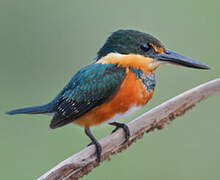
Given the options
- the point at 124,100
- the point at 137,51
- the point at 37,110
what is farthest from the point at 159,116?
the point at 37,110

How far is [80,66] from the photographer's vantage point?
265 centimetres

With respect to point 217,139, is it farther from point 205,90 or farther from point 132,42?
point 132,42

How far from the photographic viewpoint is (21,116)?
2707mm

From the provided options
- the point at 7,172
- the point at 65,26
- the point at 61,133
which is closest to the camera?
the point at 7,172

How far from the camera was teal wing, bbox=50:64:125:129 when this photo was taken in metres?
2.17

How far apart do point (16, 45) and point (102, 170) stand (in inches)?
32.1

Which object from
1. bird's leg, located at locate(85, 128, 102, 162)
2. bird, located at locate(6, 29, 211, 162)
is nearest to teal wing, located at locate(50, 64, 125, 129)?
bird, located at locate(6, 29, 211, 162)

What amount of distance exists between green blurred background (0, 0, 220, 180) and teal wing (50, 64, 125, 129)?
166mm

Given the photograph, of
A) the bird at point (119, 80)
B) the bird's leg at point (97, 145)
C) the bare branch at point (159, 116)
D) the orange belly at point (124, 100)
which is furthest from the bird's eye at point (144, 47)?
the bird's leg at point (97, 145)

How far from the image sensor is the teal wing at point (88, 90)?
85.5 inches

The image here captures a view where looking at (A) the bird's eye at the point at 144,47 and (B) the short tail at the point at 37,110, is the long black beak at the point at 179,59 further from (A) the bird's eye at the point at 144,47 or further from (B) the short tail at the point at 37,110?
(B) the short tail at the point at 37,110

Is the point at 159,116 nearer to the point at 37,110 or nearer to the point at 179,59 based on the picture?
the point at 179,59

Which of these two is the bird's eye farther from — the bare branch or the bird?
the bare branch

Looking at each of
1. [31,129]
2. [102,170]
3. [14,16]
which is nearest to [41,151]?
[31,129]
